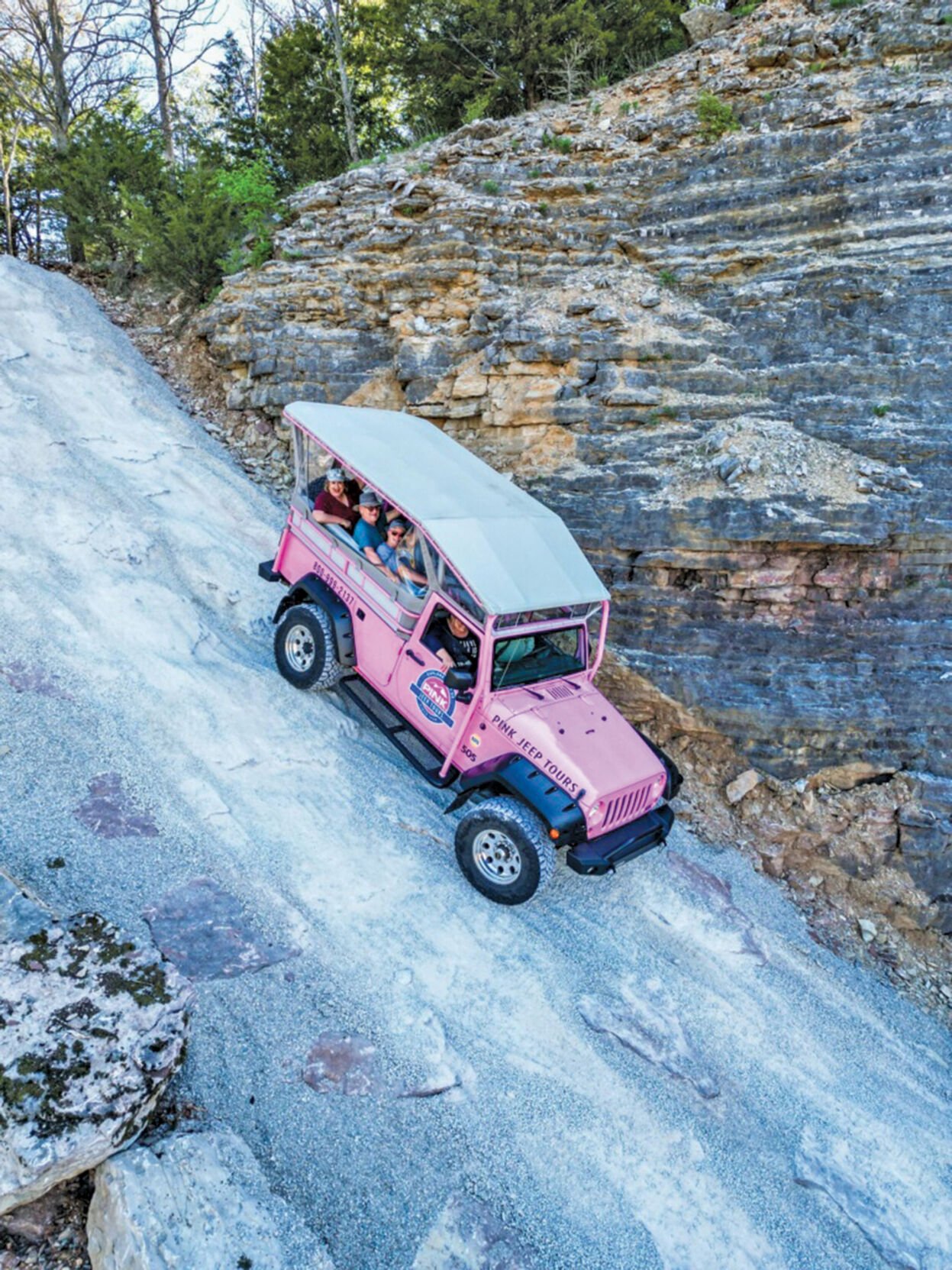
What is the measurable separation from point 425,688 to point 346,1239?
361 cm

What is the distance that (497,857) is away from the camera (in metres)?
5.35

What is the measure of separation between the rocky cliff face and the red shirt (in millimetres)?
3195

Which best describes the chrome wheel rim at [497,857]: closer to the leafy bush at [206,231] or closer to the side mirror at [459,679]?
the side mirror at [459,679]

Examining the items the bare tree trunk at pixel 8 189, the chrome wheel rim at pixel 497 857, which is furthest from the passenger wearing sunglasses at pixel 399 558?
the bare tree trunk at pixel 8 189

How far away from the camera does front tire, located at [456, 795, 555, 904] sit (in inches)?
202

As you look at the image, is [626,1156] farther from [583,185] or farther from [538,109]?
[538,109]

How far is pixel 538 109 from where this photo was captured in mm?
13859

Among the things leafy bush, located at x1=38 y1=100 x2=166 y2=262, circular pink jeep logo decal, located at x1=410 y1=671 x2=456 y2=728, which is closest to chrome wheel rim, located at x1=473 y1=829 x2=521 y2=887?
circular pink jeep logo decal, located at x1=410 y1=671 x2=456 y2=728

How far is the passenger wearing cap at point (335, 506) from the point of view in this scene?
666 cm

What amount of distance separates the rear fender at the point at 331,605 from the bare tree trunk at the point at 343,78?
14437mm

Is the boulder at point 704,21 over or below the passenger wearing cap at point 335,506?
over

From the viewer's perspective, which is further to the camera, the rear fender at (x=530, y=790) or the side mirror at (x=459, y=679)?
the side mirror at (x=459, y=679)

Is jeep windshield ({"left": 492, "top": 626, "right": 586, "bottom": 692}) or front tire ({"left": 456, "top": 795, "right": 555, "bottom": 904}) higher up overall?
jeep windshield ({"left": 492, "top": 626, "right": 586, "bottom": 692})

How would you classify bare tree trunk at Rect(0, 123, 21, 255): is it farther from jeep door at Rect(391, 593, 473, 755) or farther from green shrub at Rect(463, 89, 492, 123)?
jeep door at Rect(391, 593, 473, 755)
